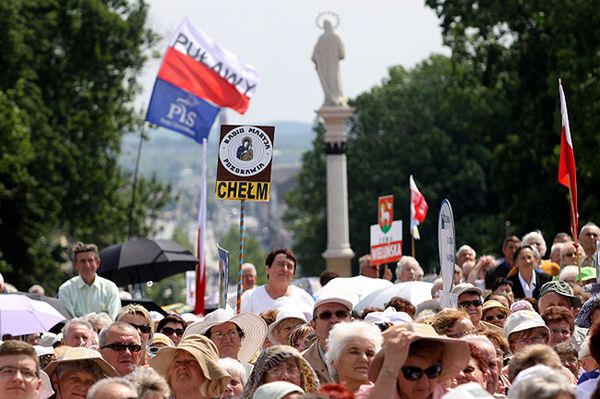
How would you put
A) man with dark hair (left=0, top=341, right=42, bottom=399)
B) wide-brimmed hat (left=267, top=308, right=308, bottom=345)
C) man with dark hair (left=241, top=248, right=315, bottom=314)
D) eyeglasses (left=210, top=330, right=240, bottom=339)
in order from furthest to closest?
man with dark hair (left=241, top=248, right=315, bottom=314)
wide-brimmed hat (left=267, top=308, right=308, bottom=345)
eyeglasses (left=210, top=330, right=240, bottom=339)
man with dark hair (left=0, top=341, right=42, bottom=399)

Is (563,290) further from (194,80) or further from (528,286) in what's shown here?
(194,80)

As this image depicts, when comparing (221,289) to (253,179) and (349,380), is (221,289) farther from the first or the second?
(349,380)

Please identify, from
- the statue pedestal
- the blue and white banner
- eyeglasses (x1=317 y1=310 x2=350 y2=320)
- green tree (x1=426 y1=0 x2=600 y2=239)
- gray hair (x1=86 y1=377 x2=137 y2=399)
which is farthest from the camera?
the statue pedestal

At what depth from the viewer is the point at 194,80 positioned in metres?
30.5

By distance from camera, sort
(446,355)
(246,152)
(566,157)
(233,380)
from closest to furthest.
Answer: (446,355) < (233,380) < (246,152) < (566,157)

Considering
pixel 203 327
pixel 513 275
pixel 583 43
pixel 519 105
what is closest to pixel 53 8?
pixel 519 105

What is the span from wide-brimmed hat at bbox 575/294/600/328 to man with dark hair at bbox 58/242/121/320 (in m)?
5.72

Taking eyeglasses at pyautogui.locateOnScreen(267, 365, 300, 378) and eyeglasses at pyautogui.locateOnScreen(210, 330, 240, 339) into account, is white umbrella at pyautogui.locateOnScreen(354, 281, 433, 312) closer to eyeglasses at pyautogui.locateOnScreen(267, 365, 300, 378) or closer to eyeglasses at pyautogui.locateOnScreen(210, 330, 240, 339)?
eyeglasses at pyautogui.locateOnScreen(210, 330, 240, 339)

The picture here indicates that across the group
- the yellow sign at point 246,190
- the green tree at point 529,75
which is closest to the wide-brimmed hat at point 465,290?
the yellow sign at point 246,190

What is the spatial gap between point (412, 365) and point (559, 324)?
4.60 m

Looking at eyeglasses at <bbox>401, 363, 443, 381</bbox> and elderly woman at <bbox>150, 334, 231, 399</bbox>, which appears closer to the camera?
eyeglasses at <bbox>401, 363, 443, 381</bbox>

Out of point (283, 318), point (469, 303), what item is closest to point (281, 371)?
point (283, 318)

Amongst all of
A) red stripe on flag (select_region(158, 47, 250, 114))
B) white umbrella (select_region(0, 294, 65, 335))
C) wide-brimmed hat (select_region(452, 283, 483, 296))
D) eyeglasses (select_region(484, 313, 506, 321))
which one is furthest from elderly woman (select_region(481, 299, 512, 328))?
red stripe on flag (select_region(158, 47, 250, 114))

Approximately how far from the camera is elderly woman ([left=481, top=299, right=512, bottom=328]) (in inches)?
567
